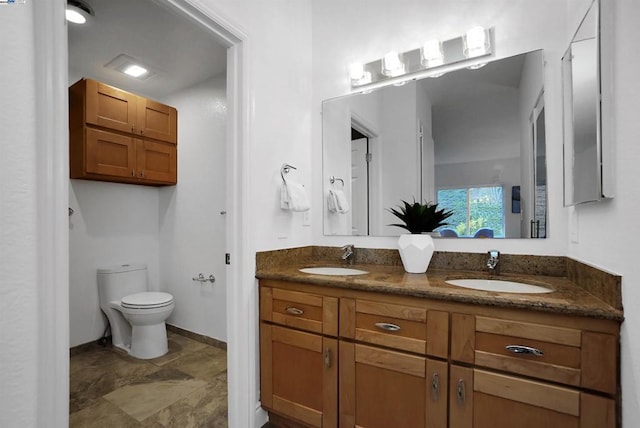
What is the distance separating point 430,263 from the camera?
66.5 inches

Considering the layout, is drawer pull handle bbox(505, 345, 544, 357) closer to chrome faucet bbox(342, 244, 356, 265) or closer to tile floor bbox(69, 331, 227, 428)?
chrome faucet bbox(342, 244, 356, 265)

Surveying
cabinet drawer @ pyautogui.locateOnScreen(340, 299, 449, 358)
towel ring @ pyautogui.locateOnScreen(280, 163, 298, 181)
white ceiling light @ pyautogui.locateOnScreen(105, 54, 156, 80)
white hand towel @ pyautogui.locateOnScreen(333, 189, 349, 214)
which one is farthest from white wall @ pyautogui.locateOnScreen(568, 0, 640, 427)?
white ceiling light @ pyautogui.locateOnScreen(105, 54, 156, 80)

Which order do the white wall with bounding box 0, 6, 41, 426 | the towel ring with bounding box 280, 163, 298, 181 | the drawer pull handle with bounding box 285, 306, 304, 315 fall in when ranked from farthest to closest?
the towel ring with bounding box 280, 163, 298, 181 → the drawer pull handle with bounding box 285, 306, 304, 315 → the white wall with bounding box 0, 6, 41, 426

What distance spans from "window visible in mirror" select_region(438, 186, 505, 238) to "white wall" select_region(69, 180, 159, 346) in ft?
9.10

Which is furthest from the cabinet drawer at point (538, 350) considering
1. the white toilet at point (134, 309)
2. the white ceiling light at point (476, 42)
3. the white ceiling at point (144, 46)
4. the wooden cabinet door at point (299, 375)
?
the white toilet at point (134, 309)

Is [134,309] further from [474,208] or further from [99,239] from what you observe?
[474,208]

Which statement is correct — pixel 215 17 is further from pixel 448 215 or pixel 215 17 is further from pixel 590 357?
pixel 590 357

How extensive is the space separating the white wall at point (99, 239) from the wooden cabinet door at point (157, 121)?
58 centimetres

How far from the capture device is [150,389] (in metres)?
1.96

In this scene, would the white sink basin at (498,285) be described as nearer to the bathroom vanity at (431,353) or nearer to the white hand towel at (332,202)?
the bathroom vanity at (431,353)

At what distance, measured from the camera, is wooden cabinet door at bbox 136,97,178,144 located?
265 centimetres

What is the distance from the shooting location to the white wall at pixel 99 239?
2.50 metres

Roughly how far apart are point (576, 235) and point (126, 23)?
280 centimetres

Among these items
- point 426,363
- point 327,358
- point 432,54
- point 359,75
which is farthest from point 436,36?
point 327,358
